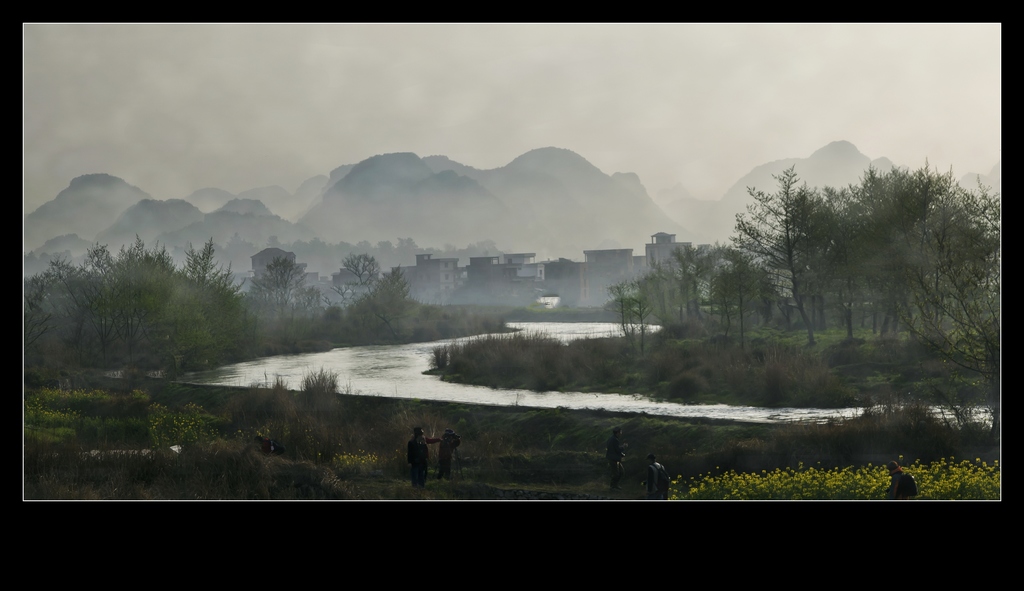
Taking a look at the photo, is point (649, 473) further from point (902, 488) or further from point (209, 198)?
point (209, 198)

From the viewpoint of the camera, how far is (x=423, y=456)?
10.3m

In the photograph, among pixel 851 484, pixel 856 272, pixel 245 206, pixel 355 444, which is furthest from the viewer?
pixel 856 272

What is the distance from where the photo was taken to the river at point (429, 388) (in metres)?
13.5

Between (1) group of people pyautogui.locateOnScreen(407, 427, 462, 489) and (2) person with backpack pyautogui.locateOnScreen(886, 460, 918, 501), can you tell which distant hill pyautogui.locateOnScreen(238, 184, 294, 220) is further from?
(2) person with backpack pyautogui.locateOnScreen(886, 460, 918, 501)

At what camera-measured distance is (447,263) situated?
64.1 ft

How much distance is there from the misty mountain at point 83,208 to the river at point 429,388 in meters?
3.57

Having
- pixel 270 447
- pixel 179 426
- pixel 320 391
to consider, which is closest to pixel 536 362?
pixel 320 391

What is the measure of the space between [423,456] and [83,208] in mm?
7537

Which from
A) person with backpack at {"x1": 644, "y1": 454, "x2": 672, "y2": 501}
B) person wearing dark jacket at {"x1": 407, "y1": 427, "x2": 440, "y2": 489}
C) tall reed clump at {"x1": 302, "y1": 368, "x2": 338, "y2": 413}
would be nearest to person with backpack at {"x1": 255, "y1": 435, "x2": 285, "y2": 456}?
tall reed clump at {"x1": 302, "y1": 368, "x2": 338, "y2": 413}

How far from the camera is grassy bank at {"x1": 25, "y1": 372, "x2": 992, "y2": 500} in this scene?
10398 millimetres

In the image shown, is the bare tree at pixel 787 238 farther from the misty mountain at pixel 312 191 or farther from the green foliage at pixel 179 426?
the green foliage at pixel 179 426

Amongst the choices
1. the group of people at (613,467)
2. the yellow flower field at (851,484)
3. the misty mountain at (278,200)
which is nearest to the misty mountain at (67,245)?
the misty mountain at (278,200)

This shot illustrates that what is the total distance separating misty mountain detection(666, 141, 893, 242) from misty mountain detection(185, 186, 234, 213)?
8.20 meters
